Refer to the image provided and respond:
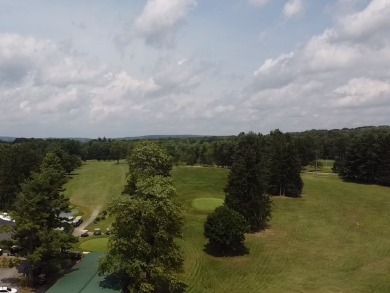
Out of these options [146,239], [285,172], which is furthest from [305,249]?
[285,172]

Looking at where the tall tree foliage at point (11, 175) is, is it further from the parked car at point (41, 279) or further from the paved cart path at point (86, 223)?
the parked car at point (41, 279)

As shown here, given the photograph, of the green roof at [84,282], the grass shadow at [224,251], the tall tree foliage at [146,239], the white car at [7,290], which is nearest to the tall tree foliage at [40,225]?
the green roof at [84,282]

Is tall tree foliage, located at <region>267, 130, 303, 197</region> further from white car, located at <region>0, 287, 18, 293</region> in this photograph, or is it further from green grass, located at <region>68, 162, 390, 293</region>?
white car, located at <region>0, 287, 18, 293</region>

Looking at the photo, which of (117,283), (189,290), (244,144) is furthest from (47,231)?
(244,144)

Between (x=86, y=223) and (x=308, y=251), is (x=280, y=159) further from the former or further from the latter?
(x=86, y=223)

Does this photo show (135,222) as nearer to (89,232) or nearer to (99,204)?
(89,232)

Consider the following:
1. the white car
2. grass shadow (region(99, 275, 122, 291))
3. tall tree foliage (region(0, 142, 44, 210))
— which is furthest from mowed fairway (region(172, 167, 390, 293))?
tall tree foliage (region(0, 142, 44, 210))
